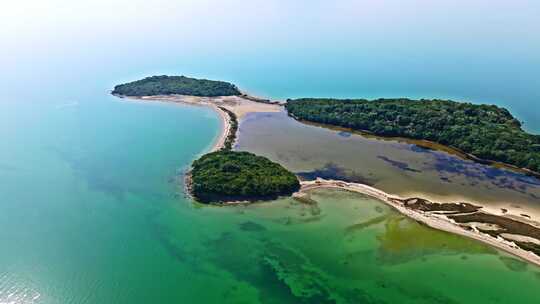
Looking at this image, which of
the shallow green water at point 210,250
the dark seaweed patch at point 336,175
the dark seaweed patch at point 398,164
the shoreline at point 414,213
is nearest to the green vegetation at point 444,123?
the dark seaweed patch at point 398,164

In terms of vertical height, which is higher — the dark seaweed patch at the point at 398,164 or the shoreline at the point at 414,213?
the dark seaweed patch at the point at 398,164

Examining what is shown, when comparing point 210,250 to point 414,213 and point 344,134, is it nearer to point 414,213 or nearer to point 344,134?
point 414,213

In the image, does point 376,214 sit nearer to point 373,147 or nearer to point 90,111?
point 373,147

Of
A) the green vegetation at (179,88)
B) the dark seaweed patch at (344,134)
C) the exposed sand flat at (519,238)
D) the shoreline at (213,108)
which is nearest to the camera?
the exposed sand flat at (519,238)

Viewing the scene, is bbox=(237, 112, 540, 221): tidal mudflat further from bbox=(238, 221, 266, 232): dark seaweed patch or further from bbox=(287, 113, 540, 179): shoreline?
bbox=(238, 221, 266, 232): dark seaweed patch

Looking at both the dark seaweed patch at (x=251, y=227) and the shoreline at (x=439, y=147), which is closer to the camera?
the dark seaweed patch at (x=251, y=227)

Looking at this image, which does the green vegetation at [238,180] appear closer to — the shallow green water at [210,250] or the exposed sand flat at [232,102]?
the shallow green water at [210,250]

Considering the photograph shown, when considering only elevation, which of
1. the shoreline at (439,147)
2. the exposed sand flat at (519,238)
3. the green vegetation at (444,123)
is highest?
the green vegetation at (444,123)
